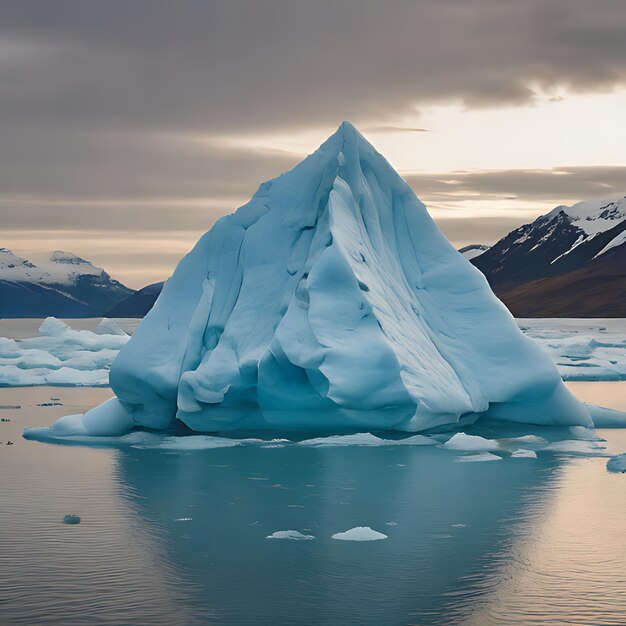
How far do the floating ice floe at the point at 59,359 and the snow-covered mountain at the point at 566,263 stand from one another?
87.6m

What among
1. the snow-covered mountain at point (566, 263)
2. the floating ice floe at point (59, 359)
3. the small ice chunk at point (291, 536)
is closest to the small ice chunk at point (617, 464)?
the small ice chunk at point (291, 536)

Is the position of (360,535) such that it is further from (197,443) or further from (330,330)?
(197,443)

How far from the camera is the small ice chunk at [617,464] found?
12766mm

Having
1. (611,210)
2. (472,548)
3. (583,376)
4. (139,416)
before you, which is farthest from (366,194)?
(611,210)

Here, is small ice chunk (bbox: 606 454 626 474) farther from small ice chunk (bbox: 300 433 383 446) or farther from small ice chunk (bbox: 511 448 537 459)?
small ice chunk (bbox: 300 433 383 446)

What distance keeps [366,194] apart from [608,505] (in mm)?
8001

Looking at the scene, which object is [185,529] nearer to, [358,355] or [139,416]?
[358,355]

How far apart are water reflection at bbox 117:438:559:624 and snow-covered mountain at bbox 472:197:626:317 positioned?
105 m

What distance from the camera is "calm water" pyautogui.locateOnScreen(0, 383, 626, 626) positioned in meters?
7.32

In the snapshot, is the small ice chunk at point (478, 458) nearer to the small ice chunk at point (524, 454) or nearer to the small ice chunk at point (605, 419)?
the small ice chunk at point (524, 454)

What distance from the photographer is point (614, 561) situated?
28.3 ft

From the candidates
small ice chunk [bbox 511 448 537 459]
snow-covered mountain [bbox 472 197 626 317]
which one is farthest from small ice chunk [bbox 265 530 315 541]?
snow-covered mountain [bbox 472 197 626 317]

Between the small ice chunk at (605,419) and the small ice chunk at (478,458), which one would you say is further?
the small ice chunk at (605,419)

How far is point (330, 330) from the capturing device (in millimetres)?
14883
